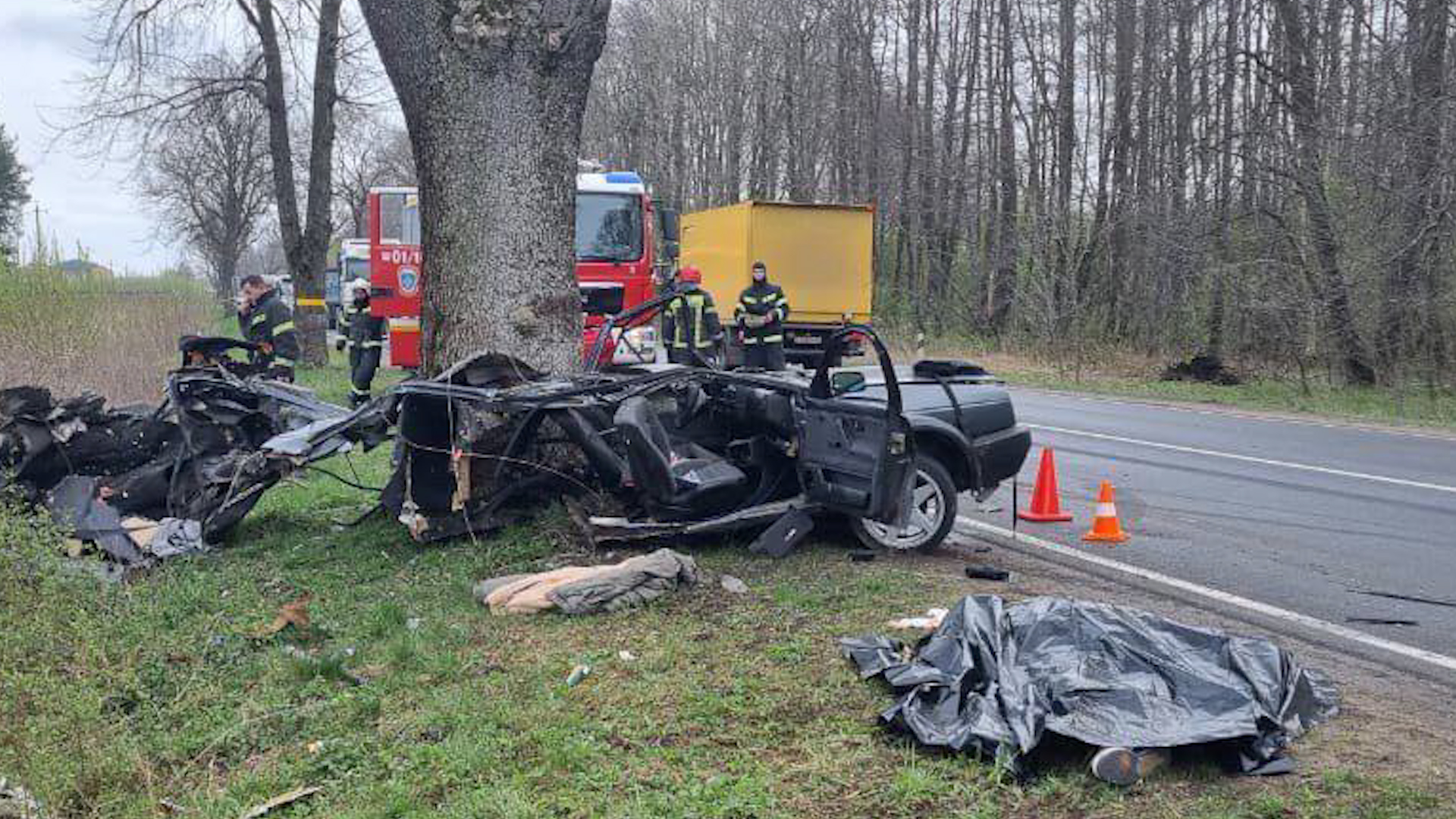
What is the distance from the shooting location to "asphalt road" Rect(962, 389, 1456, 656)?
699 centimetres

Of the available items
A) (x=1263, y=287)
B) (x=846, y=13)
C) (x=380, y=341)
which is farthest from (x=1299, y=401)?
(x=846, y=13)

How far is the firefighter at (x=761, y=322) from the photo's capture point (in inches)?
647

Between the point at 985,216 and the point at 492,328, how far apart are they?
3138cm

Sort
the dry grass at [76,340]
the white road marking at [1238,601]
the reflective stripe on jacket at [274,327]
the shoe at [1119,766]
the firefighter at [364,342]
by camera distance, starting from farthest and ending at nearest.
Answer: the firefighter at [364,342], the dry grass at [76,340], the reflective stripe on jacket at [274,327], the white road marking at [1238,601], the shoe at [1119,766]

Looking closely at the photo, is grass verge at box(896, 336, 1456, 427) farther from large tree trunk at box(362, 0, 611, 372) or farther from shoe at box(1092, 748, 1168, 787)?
shoe at box(1092, 748, 1168, 787)

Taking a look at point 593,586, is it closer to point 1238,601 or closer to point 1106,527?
point 1238,601

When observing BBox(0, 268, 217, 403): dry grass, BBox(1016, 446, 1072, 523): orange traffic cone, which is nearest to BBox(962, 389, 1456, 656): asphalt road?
BBox(1016, 446, 1072, 523): orange traffic cone

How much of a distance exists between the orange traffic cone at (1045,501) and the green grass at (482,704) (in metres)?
2.18

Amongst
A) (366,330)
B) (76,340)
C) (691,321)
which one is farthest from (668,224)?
(691,321)

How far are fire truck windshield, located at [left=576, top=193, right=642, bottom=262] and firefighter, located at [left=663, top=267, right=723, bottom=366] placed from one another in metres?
4.72

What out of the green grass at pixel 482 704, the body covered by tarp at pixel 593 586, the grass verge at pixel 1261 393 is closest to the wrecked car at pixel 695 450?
the green grass at pixel 482 704

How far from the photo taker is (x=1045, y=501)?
29.3ft

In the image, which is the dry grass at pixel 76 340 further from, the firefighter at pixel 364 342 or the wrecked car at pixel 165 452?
the wrecked car at pixel 165 452

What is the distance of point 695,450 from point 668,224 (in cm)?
979
